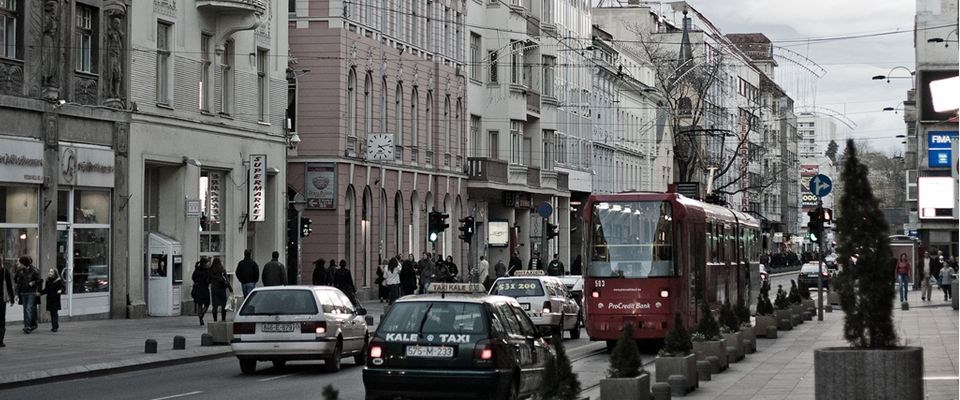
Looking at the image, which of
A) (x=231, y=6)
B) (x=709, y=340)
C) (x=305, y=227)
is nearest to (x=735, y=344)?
(x=709, y=340)

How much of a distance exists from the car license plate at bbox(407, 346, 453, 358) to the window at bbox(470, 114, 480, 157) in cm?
5363

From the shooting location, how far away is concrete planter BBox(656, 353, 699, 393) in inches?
802

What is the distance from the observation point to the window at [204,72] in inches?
1806

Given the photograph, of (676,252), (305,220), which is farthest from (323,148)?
(676,252)

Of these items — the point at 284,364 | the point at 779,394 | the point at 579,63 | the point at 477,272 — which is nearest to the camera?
the point at 779,394

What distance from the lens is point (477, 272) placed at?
199 ft

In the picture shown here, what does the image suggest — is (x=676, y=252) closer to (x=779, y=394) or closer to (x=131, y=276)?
(x=779, y=394)

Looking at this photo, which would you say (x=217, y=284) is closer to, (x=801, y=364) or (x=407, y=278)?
(x=407, y=278)

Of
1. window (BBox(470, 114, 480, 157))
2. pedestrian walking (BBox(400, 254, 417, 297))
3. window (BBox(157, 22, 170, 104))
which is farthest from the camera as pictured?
window (BBox(470, 114, 480, 157))

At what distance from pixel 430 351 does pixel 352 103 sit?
128 feet

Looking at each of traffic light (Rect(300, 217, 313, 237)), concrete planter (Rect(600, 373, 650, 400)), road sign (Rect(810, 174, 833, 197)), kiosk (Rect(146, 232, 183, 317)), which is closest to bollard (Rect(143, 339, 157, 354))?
kiosk (Rect(146, 232, 183, 317))

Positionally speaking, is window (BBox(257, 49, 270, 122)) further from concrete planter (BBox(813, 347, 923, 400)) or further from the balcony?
concrete planter (BBox(813, 347, 923, 400))

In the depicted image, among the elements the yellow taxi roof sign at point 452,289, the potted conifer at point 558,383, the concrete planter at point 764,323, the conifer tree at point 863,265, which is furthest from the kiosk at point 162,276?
the conifer tree at point 863,265

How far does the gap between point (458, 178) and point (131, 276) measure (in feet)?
94.0
